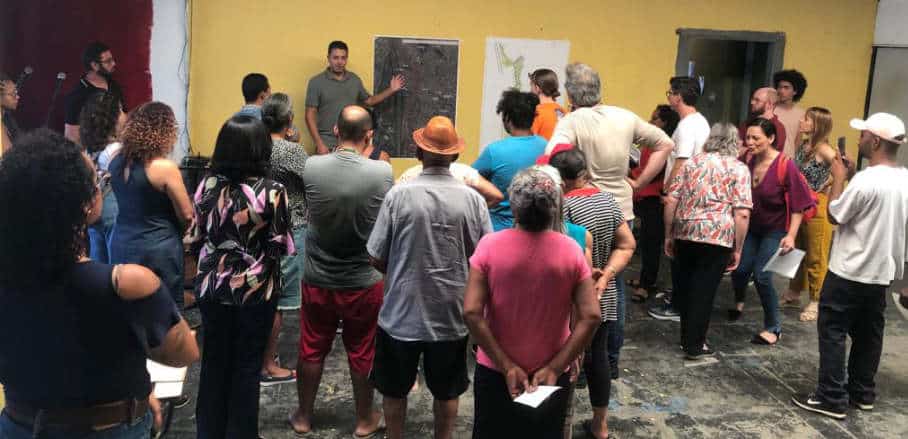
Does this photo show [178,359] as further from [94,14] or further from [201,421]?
[94,14]

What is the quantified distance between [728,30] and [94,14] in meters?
6.21

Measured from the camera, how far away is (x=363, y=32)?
715 cm

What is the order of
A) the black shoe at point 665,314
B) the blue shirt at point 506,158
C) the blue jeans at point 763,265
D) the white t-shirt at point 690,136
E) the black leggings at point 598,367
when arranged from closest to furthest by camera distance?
the black leggings at point 598,367
the blue shirt at point 506,158
the blue jeans at point 763,265
the white t-shirt at point 690,136
the black shoe at point 665,314

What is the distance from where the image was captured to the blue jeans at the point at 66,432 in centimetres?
191

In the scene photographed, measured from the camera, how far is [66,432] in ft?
6.28

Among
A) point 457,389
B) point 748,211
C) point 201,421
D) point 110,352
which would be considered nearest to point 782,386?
point 748,211

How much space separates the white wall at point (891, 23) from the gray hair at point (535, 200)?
7051 mm

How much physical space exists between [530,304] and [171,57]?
17.5ft

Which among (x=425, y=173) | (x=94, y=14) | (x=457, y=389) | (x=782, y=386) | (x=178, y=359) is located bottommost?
(x=782, y=386)

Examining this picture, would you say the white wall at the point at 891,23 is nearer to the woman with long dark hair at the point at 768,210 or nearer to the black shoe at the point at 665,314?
the woman with long dark hair at the point at 768,210

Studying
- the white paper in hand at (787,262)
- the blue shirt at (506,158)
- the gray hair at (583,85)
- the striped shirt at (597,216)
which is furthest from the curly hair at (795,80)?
the striped shirt at (597,216)

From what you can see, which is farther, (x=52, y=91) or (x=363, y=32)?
(x=363, y=32)

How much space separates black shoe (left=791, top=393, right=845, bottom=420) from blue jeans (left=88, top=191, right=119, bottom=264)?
13.5 ft

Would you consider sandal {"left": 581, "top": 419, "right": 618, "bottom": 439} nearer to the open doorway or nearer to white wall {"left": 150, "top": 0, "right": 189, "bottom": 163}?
white wall {"left": 150, "top": 0, "right": 189, "bottom": 163}
